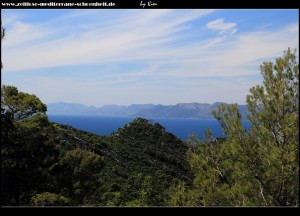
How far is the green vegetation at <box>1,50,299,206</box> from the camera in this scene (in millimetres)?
6141

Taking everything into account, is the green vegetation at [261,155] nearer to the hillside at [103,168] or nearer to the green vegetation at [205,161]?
the green vegetation at [205,161]

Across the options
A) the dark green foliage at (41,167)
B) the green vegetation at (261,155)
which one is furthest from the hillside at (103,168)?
the green vegetation at (261,155)

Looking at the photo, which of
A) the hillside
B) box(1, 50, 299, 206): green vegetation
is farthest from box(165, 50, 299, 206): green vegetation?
the hillside

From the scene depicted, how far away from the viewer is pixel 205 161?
7930mm

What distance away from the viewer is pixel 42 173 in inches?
541

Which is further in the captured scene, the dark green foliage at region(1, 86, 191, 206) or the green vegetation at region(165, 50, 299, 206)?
the dark green foliage at region(1, 86, 191, 206)

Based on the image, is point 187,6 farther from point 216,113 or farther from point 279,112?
point 216,113

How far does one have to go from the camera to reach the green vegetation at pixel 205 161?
6.14 m

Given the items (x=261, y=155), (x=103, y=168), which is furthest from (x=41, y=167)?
(x=103, y=168)

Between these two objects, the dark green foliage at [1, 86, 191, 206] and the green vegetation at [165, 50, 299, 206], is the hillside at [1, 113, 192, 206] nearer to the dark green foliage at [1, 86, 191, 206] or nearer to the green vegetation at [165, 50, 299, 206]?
the dark green foliage at [1, 86, 191, 206]

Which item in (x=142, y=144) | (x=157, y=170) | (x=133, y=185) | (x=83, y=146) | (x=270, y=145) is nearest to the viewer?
(x=270, y=145)
